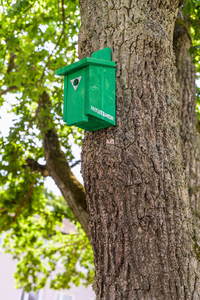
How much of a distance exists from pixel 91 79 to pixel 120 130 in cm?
34

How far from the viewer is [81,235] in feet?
23.9

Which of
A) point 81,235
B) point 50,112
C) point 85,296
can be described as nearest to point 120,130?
point 50,112

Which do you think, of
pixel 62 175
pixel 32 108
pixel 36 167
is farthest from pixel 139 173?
pixel 32 108

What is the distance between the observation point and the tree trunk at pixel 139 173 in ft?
4.91

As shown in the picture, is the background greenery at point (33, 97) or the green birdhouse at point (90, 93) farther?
the background greenery at point (33, 97)

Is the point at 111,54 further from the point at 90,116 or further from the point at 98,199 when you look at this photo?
the point at 98,199

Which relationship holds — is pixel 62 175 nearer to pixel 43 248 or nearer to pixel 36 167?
pixel 36 167

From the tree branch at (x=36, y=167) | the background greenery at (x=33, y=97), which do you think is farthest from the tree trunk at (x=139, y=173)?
the tree branch at (x=36, y=167)

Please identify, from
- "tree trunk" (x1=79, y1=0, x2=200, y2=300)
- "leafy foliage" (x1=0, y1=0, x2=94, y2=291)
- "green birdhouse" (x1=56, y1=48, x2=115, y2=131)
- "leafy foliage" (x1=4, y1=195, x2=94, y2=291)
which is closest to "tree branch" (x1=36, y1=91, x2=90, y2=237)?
"leafy foliage" (x1=0, y1=0, x2=94, y2=291)

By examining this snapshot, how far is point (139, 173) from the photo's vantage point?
5.29 ft

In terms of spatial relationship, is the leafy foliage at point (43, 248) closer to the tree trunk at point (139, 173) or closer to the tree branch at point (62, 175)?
the tree branch at point (62, 175)

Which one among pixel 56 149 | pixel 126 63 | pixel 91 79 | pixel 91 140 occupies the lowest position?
pixel 91 140

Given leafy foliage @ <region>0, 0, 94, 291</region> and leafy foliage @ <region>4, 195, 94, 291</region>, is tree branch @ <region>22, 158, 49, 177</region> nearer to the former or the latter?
leafy foliage @ <region>0, 0, 94, 291</region>

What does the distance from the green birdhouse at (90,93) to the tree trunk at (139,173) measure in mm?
63
